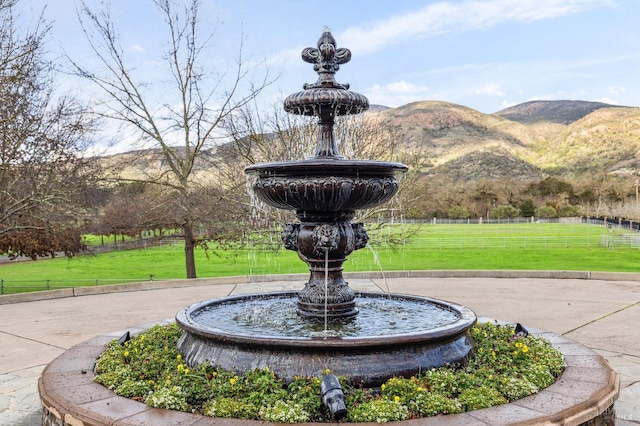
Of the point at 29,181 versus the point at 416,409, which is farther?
the point at 29,181

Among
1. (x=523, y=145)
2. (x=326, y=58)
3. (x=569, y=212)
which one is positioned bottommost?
(x=569, y=212)

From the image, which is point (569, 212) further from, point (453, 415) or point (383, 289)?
point (453, 415)

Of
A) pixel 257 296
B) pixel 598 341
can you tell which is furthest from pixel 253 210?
pixel 598 341

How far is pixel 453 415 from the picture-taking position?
4.81 meters

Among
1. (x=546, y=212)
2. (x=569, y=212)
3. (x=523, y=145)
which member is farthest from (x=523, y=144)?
(x=546, y=212)

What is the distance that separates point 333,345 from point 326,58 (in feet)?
13.4

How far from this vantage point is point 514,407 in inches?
196

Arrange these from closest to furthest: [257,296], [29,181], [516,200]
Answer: [257,296]
[29,181]
[516,200]

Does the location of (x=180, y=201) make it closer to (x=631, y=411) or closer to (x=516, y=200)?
(x=631, y=411)

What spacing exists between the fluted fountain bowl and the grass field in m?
12.9

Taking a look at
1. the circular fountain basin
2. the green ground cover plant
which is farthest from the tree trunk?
the green ground cover plant

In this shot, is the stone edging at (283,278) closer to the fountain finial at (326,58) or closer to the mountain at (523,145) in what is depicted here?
Result: the fountain finial at (326,58)

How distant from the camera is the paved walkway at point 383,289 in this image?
7246 mm

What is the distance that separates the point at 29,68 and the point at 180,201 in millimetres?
5896
